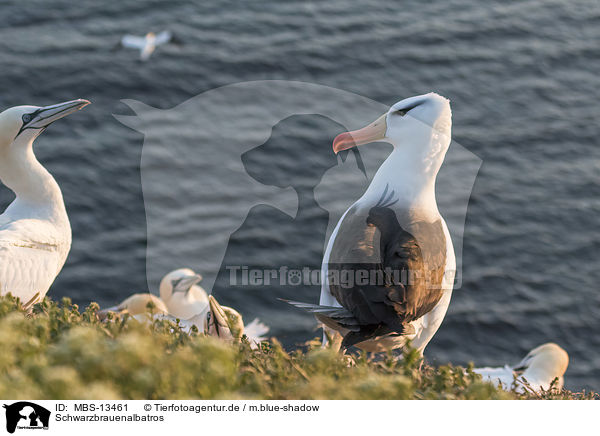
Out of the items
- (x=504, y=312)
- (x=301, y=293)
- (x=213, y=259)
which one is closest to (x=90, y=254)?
(x=213, y=259)

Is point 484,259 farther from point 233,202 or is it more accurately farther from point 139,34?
point 139,34

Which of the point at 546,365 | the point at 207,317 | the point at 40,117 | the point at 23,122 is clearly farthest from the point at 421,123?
the point at 546,365

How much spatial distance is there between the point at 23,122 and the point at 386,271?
3.91 metres

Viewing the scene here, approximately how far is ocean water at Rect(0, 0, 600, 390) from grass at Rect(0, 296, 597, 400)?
345 inches

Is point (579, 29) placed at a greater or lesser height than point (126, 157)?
greater

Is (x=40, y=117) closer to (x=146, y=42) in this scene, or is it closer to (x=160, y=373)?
(x=160, y=373)

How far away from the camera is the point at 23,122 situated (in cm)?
690

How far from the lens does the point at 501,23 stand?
1856 cm

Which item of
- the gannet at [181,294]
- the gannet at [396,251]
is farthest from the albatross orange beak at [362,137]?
the gannet at [181,294]

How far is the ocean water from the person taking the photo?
1298 cm

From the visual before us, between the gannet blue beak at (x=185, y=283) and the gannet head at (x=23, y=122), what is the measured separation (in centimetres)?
408

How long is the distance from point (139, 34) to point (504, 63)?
873cm

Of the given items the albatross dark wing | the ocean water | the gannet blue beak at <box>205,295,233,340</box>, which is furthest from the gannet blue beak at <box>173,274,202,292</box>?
the albatross dark wing
